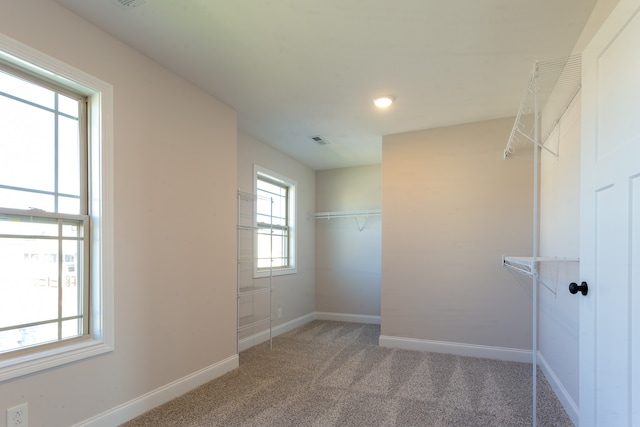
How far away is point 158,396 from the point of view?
91.2 inches

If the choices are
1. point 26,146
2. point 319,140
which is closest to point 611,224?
point 26,146

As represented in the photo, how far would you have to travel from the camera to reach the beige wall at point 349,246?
500cm

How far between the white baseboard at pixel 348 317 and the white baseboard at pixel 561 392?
7.21ft

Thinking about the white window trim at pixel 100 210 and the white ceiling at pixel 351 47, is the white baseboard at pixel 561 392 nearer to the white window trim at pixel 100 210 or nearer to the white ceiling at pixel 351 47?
the white ceiling at pixel 351 47

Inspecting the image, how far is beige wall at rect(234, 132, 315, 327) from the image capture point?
3906mm

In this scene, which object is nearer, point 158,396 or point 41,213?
point 41,213

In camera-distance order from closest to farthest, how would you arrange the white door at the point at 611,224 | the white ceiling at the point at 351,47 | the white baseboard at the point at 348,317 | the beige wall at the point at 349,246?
the white door at the point at 611,224, the white ceiling at the point at 351,47, the white baseboard at the point at 348,317, the beige wall at the point at 349,246

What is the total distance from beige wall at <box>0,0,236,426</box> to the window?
43.0 inches

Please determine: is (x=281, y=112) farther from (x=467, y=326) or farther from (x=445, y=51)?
(x=467, y=326)

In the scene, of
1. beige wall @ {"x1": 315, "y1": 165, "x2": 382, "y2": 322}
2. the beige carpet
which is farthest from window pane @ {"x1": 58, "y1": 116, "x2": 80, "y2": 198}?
beige wall @ {"x1": 315, "y1": 165, "x2": 382, "y2": 322}

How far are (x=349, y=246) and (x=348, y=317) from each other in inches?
40.2

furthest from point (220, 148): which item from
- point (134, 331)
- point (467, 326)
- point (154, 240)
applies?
point (467, 326)

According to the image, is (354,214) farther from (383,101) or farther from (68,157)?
(68,157)

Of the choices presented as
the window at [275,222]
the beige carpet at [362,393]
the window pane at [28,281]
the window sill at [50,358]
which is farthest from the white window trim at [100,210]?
the window at [275,222]
